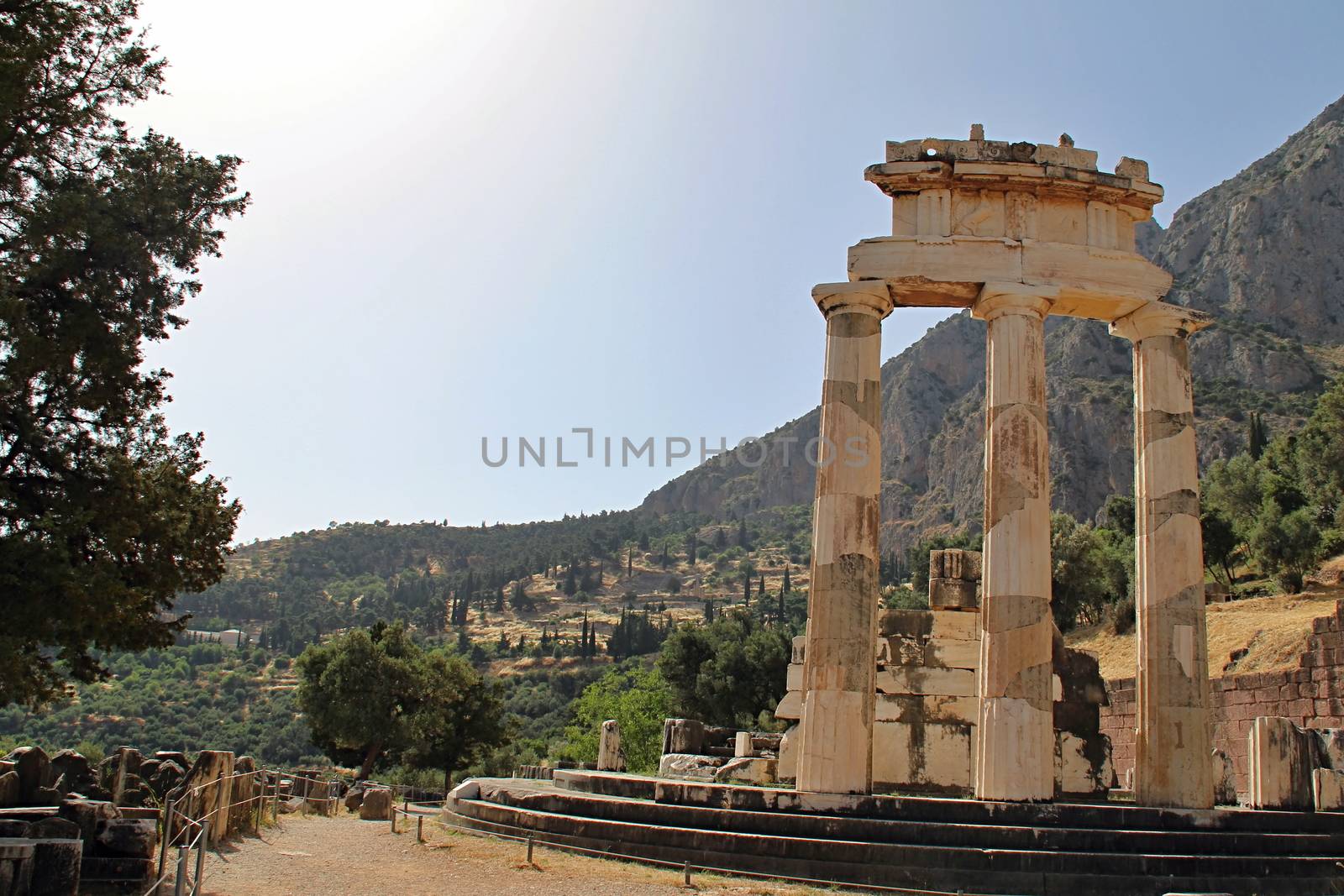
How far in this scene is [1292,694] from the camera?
1016 inches

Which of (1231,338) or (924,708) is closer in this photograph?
(924,708)

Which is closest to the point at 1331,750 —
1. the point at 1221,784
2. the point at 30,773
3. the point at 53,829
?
the point at 1221,784

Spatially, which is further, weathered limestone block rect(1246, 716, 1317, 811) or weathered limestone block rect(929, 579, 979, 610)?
weathered limestone block rect(929, 579, 979, 610)

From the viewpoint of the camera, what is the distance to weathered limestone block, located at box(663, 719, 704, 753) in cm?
2614

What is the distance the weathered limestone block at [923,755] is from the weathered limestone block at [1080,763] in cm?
161

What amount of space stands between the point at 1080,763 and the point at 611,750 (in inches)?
442

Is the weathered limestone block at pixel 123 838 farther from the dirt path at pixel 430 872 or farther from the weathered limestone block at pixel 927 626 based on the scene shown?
the weathered limestone block at pixel 927 626

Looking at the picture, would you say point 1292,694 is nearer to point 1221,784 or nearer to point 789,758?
point 1221,784

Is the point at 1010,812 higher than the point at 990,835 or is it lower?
higher

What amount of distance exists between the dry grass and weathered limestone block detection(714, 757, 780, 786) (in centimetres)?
1870

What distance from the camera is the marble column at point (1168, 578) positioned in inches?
653

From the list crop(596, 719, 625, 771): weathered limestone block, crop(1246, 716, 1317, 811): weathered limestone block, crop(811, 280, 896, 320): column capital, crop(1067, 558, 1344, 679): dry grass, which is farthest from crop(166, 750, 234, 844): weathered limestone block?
crop(1067, 558, 1344, 679): dry grass

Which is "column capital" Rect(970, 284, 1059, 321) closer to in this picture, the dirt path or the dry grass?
the dirt path

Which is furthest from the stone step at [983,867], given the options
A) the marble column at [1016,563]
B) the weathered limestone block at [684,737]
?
the weathered limestone block at [684,737]
